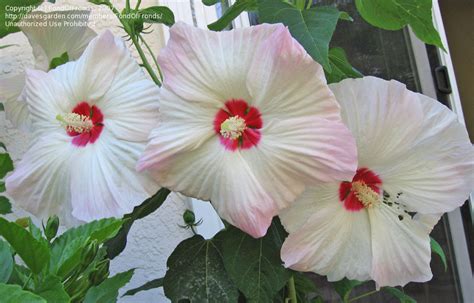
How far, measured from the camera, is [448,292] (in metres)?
1.42

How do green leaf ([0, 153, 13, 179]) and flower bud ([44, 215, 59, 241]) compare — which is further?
green leaf ([0, 153, 13, 179])

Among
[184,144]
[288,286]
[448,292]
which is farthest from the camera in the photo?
[448,292]

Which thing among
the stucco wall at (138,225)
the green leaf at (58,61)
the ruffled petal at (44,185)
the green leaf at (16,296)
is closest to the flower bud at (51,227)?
the ruffled petal at (44,185)

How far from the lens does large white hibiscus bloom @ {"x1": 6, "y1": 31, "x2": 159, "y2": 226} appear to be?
0.40 m

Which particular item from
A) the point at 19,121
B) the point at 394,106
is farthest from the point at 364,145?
the point at 19,121

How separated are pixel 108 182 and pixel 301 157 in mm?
174

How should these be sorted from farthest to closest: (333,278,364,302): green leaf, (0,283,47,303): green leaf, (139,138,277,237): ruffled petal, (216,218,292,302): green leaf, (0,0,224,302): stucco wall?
1. (0,0,224,302): stucco wall
2. (333,278,364,302): green leaf
3. (216,218,292,302): green leaf
4. (139,138,277,237): ruffled petal
5. (0,283,47,303): green leaf

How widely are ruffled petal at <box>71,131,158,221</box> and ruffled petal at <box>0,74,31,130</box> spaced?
198mm

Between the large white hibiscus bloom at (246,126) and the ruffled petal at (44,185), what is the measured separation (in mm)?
103

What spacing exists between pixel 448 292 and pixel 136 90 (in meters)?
1.36

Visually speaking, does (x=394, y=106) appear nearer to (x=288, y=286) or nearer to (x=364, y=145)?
(x=364, y=145)

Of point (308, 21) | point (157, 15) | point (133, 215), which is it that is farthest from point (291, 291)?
point (157, 15)

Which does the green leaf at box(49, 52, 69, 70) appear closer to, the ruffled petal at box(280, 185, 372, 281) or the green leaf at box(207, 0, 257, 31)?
the green leaf at box(207, 0, 257, 31)

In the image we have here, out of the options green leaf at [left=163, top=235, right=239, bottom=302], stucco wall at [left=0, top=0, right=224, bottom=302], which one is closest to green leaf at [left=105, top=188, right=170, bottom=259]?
green leaf at [left=163, top=235, right=239, bottom=302]
